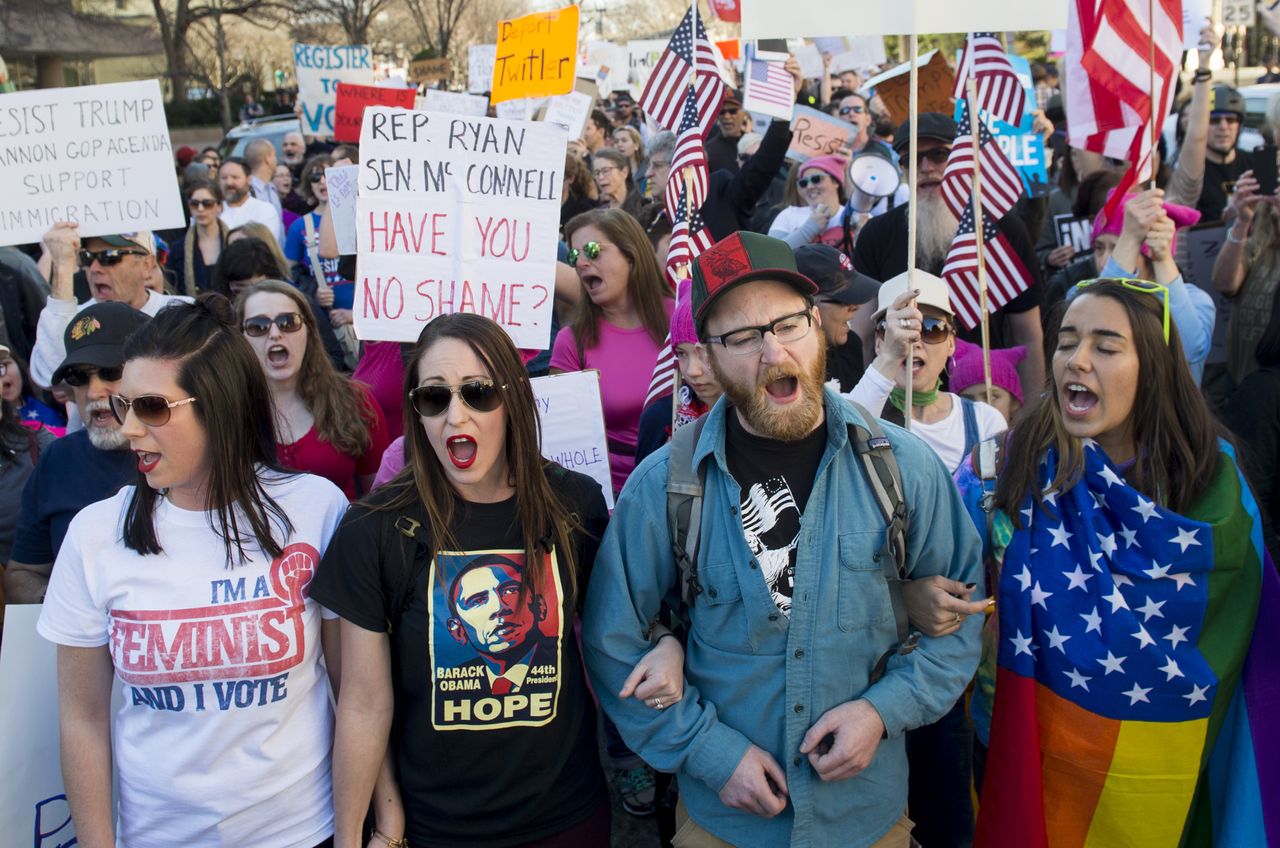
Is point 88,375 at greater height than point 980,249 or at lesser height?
lesser

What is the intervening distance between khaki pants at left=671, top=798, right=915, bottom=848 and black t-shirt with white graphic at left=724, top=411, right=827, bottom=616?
A: 1.95 feet

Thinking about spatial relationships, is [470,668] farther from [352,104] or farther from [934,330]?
[352,104]

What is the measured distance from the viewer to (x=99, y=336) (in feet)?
11.0

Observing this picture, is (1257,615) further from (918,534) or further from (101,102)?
(101,102)

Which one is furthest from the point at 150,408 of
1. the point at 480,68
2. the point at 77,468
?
the point at 480,68

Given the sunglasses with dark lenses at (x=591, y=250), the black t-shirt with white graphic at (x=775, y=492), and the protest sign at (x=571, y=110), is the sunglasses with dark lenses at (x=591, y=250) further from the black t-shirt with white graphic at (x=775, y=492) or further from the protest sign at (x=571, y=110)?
the protest sign at (x=571, y=110)

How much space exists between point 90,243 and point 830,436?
4.09 m

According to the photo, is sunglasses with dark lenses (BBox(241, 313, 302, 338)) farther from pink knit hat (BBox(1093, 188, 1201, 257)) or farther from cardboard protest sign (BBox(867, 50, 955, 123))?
cardboard protest sign (BBox(867, 50, 955, 123))

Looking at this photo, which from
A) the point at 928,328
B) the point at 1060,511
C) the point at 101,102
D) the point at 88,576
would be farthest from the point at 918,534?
the point at 101,102

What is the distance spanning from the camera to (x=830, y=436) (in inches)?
97.0

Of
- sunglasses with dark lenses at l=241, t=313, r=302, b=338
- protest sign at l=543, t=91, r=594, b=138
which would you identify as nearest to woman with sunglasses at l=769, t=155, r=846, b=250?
protest sign at l=543, t=91, r=594, b=138

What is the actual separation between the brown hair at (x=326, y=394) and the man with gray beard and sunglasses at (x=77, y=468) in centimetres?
62

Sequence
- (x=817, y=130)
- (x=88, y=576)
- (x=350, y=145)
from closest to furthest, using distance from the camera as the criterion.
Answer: (x=88, y=576), (x=817, y=130), (x=350, y=145)

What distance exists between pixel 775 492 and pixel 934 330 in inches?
58.4
